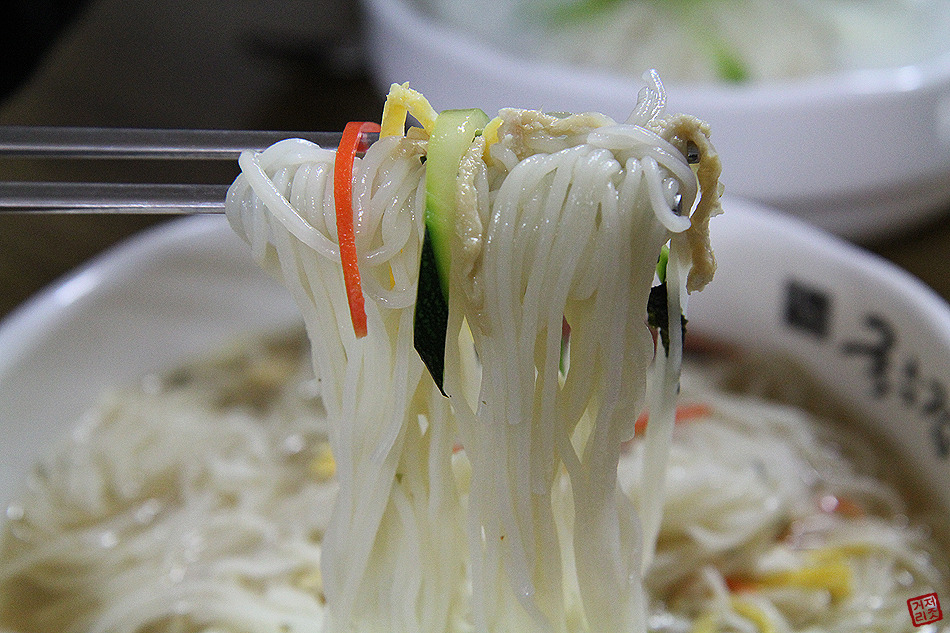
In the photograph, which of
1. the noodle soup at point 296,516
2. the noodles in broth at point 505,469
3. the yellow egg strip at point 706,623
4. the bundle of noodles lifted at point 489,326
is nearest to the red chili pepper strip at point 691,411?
the noodle soup at point 296,516

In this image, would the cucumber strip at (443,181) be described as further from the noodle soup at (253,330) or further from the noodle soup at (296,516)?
the noodle soup at (253,330)

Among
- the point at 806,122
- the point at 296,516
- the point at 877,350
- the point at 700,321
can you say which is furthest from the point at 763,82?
the point at 296,516

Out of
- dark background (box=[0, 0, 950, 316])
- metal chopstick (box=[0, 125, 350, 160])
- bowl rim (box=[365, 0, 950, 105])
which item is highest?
dark background (box=[0, 0, 950, 316])

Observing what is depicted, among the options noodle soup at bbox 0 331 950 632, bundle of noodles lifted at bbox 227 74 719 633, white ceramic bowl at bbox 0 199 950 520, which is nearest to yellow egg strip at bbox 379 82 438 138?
bundle of noodles lifted at bbox 227 74 719 633

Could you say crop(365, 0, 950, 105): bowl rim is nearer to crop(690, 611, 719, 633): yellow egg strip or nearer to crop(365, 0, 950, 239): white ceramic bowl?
crop(365, 0, 950, 239): white ceramic bowl

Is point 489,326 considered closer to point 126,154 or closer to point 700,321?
point 126,154
